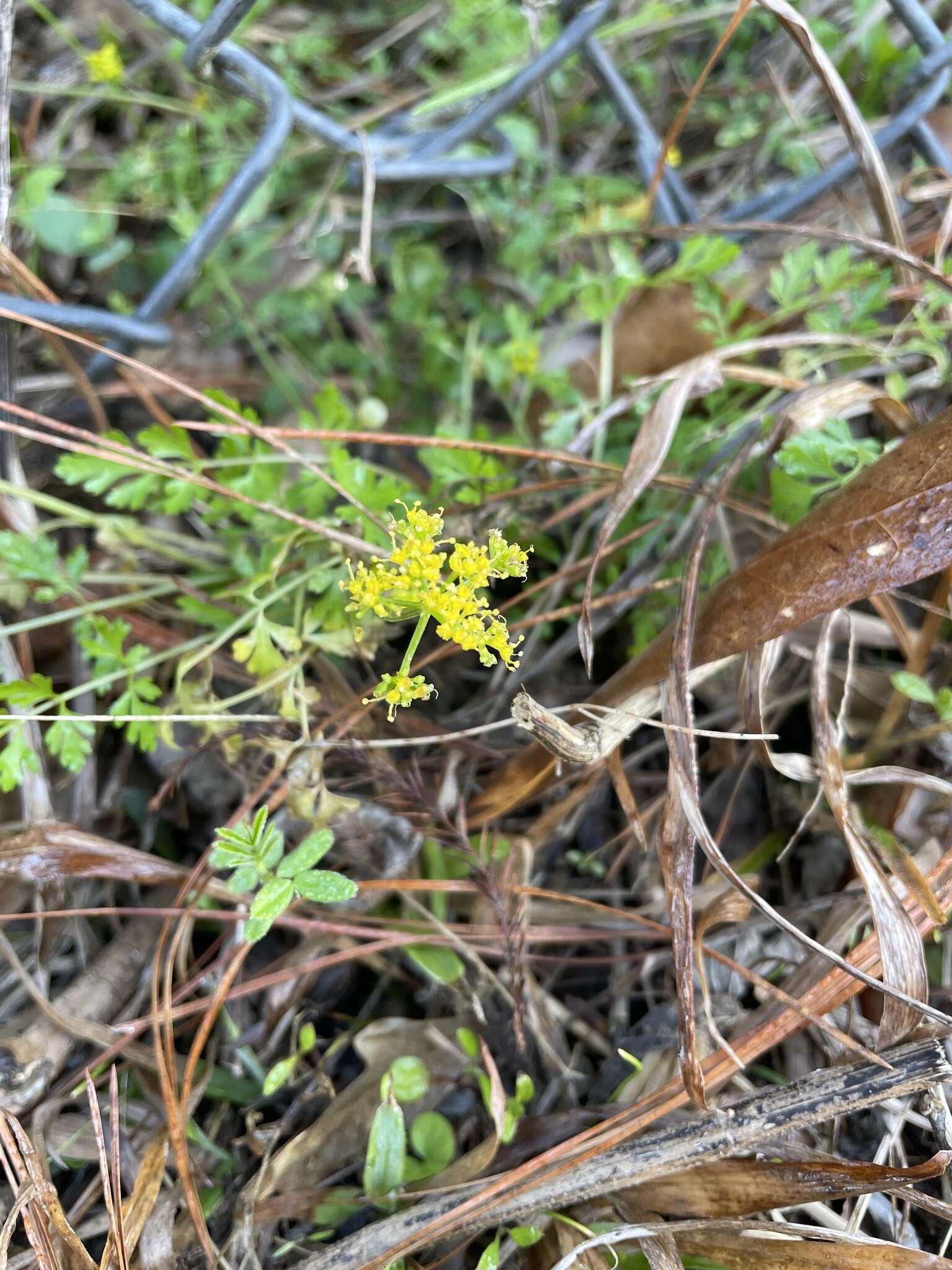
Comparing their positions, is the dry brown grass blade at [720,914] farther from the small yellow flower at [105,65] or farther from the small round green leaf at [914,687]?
the small yellow flower at [105,65]

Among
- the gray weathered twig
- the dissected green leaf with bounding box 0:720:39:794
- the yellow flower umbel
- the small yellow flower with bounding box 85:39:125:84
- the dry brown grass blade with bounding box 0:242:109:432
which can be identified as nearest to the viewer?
the yellow flower umbel

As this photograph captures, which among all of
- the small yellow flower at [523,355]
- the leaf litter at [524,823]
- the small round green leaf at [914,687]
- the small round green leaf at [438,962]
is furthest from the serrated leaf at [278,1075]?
the small yellow flower at [523,355]

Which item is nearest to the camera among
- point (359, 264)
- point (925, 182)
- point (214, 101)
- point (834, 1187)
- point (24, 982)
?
point (834, 1187)

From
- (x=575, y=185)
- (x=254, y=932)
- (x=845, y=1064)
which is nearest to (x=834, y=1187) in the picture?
(x=845, y=1064)

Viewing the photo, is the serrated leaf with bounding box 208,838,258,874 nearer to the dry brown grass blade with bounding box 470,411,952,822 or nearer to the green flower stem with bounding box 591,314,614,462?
the dry brown grass blade with bounding box 470,411,952,822

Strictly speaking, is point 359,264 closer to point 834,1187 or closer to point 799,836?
point 799,836

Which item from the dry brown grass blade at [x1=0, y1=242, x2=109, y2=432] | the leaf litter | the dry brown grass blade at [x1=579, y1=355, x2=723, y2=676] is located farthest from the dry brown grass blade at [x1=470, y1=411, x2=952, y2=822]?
the dry brown grass blade at [x1=0, y1=242, x2=109, y2=432]

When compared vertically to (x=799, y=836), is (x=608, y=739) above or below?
above
